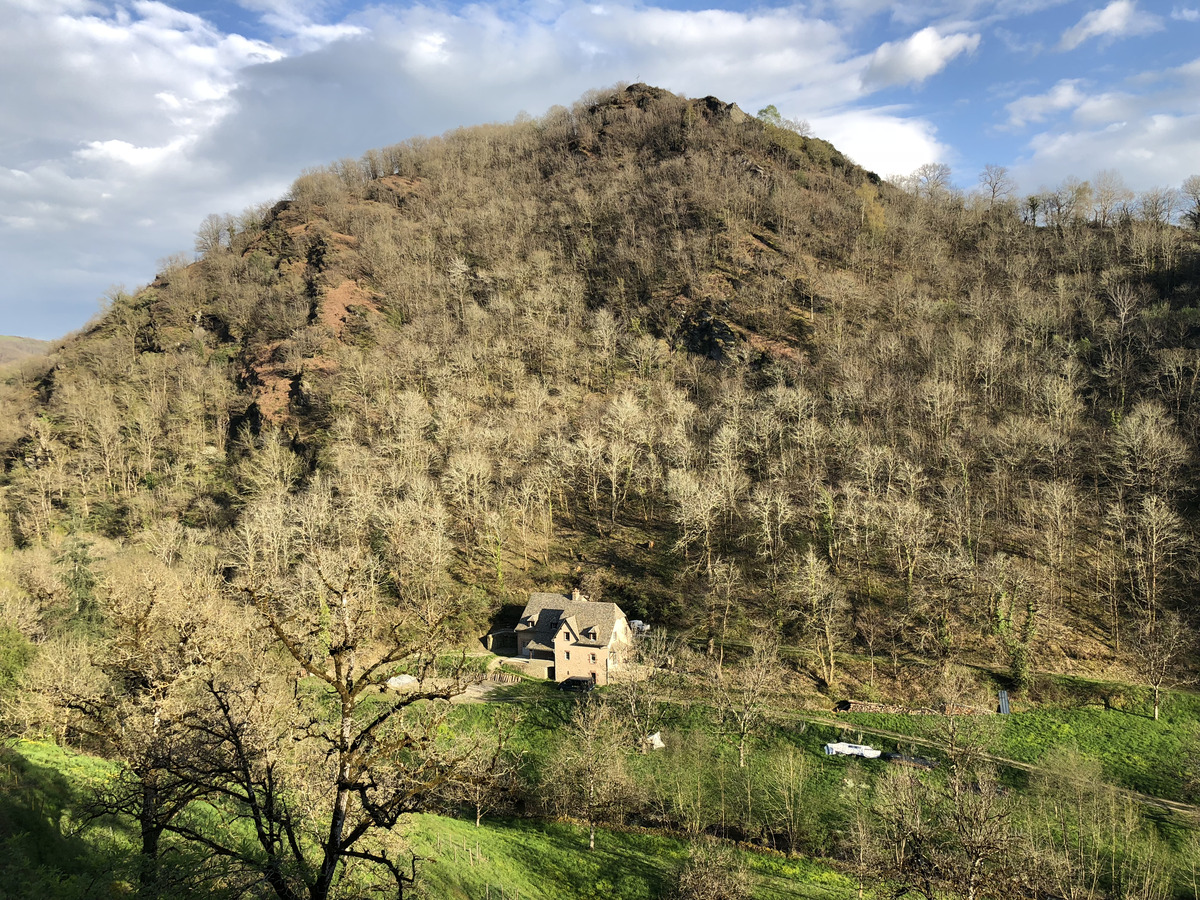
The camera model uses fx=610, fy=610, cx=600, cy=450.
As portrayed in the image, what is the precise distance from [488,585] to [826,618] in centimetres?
3327

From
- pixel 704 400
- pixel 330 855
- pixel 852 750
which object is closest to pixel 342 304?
pixel 704 400

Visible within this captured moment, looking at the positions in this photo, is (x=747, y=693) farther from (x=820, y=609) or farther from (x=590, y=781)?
(x=590, y=781)

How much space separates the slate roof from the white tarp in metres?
19.7

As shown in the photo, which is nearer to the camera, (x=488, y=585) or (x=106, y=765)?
(x=106, y=765)

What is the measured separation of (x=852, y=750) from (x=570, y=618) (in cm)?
2475

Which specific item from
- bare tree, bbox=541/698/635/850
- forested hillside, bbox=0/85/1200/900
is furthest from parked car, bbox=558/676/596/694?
bare tree, bbox=541/698/635/850

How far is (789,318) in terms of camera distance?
99312mm

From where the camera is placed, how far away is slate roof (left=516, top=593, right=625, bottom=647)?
5391 cm

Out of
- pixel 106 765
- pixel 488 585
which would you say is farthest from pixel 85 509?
pixel 106 765

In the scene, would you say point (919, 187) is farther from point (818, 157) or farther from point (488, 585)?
point (488, 585)

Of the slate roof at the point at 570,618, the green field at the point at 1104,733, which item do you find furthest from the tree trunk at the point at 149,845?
the green field at the point at 1104,733

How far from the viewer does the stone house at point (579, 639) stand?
2103 inches

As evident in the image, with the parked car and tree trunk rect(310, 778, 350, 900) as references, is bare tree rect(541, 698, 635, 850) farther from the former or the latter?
tree trunk rect(310, 778, 350, 900)

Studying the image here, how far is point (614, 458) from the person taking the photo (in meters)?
70.0
